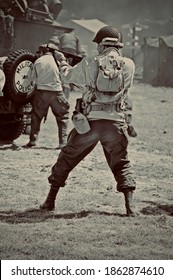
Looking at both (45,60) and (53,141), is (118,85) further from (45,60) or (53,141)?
(53,141)

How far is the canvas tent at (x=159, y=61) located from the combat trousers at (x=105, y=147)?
25.6 metres

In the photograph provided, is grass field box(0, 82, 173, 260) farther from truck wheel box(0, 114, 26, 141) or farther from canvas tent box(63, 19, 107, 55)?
canvas tent box(63, 19, 107, 55)

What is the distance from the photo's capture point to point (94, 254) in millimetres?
5613

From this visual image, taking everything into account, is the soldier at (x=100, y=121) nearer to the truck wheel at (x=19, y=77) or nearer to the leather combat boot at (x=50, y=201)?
the leather combat boot at (x=50, y=201)

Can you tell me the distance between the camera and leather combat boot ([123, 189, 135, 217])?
22.4 feet

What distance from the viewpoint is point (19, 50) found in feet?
34.6

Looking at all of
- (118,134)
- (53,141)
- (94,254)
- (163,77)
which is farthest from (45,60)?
(163,77)

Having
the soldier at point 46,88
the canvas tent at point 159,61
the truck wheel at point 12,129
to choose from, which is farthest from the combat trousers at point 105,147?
the canvas tent at point 159,61

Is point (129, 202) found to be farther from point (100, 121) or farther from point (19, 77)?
point (19, 77)

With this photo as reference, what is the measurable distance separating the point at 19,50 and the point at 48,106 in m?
1.25

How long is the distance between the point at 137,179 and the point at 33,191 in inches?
66.6

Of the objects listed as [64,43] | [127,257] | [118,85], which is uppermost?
[64,43]

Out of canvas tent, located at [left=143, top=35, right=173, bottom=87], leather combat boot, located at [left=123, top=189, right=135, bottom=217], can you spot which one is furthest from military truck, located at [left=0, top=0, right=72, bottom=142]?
canvas tent, located at [left=143, top=35, right=173, bottom=87]

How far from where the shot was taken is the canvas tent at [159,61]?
32656 millimetres
